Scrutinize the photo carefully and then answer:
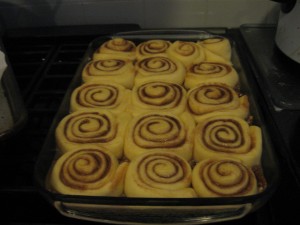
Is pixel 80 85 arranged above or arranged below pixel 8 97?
below

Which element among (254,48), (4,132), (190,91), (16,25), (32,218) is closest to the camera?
(32,218)

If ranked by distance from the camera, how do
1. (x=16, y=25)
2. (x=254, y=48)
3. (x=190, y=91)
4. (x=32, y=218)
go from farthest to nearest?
(x=16, y=25)
(x=254, y=48)
(x=190, y=91)
(x=32, y=218)

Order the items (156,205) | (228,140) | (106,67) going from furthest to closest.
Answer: (106,67), (228,140), (156,205)

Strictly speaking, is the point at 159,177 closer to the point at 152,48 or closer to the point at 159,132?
the point at 159,132

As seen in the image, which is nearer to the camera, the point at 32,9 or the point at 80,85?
the point at 80,85

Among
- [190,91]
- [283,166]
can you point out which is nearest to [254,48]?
[190,91]

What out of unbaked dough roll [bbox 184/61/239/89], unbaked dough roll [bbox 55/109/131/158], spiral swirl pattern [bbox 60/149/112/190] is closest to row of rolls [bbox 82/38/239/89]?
unbaked dough roll [bbox 184/61/239/89]

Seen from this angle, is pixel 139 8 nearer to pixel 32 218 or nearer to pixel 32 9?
pixel 32 9

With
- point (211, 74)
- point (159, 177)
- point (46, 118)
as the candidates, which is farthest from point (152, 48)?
point (159, 177)
